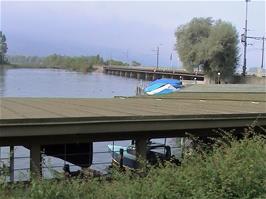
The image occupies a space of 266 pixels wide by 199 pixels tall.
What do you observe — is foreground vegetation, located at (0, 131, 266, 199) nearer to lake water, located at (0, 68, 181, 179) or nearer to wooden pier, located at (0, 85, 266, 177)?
lake water, located at (0, 68, 181, 179)

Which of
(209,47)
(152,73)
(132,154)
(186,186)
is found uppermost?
(209,47)

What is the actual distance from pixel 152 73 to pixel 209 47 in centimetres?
4542

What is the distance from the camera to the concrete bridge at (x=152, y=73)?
106062mm

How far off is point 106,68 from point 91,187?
16883 centimetres

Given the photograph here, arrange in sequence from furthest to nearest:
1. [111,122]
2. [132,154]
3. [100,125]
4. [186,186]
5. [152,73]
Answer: [152,73] < [132,154] < [111,122] < [100,125] < [186,186]

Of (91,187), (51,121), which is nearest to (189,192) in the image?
(91,187)

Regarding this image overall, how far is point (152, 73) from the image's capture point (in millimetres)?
130375

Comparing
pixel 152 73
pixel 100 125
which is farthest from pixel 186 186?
pixel 152 73

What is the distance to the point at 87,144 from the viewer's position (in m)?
17.7

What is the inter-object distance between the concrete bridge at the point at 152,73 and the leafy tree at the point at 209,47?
710 cm

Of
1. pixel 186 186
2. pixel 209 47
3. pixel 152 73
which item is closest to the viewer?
pixel 186 186

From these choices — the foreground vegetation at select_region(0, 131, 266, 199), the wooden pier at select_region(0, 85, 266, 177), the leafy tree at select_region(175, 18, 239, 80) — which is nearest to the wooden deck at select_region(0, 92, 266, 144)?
the wooden pier at select_region(0, 85, 266, 177)

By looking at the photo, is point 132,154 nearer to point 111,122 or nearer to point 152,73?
point 111,122

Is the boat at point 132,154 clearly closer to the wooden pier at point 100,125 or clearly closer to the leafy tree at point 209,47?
the wooden pier at point 100,125
